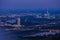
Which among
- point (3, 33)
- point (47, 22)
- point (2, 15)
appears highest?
point (2, 15)

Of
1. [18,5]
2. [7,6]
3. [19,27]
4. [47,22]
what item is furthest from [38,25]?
[7,6]

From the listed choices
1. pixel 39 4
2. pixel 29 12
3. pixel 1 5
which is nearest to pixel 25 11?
pixel 29 12

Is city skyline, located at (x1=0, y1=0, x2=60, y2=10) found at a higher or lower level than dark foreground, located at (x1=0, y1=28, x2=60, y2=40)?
higher

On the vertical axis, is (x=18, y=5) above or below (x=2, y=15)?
above

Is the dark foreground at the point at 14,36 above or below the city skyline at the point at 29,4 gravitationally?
below

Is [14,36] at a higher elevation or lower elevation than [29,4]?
lower

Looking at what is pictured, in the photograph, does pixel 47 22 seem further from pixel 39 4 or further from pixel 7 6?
pixel 7 6

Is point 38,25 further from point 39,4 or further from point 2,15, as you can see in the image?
point 2,15

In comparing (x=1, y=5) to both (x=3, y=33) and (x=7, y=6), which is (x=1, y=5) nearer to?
(x=7, y=6)

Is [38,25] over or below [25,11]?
below
